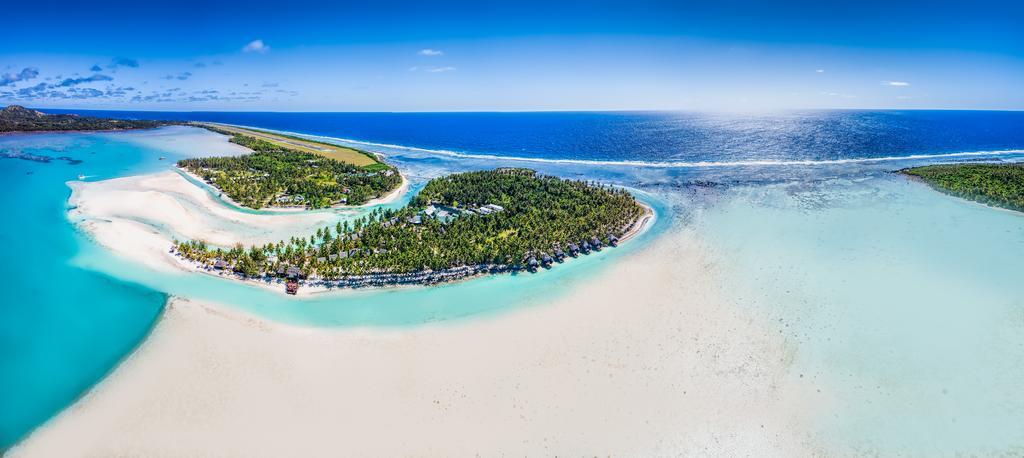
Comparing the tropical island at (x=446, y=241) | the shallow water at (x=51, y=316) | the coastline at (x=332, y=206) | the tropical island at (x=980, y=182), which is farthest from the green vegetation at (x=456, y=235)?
the tropical island at (x=980, y=182)

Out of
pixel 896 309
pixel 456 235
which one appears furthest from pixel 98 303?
pixel 896 309

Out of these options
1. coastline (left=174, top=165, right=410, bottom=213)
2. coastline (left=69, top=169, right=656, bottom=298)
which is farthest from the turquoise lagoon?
coastline (left=174, top=165, right=410, bottom=213)

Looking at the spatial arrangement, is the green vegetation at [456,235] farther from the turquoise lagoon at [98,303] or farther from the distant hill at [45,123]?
the distant hill at [45,123]

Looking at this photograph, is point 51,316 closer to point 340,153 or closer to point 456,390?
point 456,390

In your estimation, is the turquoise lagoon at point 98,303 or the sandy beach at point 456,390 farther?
the turquoise lagoon at point 98,303

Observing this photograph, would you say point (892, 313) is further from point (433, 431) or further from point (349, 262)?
point (349, 262)

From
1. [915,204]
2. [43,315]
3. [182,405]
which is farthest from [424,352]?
[915,204]

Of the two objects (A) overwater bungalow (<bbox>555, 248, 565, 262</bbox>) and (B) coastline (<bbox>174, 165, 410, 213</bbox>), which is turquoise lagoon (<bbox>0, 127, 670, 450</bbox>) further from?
(B) coastline (<bbox>174, 165, 410, 213</bbox>)
